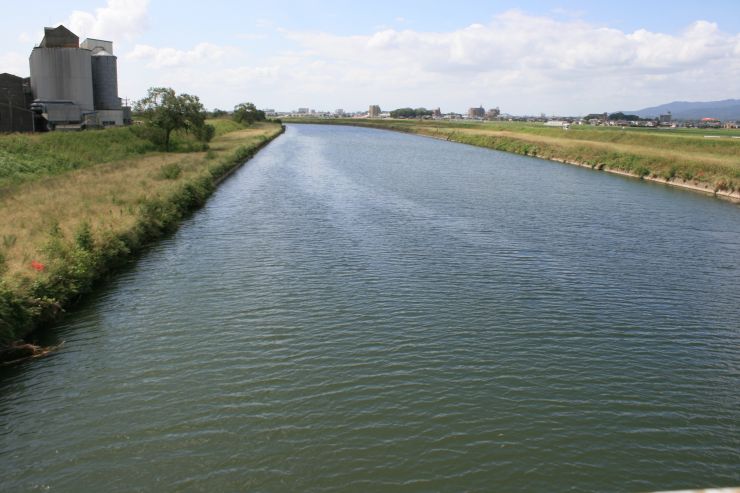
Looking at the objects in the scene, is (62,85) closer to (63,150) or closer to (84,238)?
(63,150)

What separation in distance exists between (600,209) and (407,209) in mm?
13428

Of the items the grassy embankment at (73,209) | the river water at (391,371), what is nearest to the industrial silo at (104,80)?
the grassy embankment at (73,209)

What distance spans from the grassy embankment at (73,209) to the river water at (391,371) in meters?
1.19

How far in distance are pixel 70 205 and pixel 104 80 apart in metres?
60.5

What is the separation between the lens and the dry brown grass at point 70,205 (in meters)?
18.5

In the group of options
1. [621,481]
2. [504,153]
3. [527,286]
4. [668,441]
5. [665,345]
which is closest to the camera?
[621,481]

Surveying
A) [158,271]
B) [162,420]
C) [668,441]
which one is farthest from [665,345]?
[158,271]

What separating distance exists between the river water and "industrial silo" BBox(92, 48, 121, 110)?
6083 cm

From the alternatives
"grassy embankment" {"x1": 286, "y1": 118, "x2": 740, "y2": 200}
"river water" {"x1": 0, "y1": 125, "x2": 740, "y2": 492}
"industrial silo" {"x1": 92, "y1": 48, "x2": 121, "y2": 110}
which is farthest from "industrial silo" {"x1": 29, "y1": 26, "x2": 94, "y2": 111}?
"grassy embankment" {"x1": 286, "y1": 118, "x2": 740, "y2": 200}

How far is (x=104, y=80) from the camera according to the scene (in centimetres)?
7831

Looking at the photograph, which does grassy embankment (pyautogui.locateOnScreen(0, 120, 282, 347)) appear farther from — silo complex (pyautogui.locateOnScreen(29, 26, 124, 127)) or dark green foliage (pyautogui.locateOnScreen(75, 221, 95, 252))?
silo complex (pyautogui.locateOnScreen(29, 26, 124, 127))

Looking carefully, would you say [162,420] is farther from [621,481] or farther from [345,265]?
[345,265]

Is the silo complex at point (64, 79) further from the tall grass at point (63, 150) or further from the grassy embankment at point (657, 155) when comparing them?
the grassy embankment at point (657, 155)

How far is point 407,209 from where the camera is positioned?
119ft
